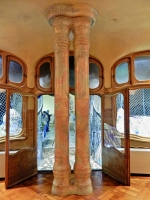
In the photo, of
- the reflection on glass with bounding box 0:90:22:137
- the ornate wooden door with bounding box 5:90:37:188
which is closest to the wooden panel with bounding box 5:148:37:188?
the ornate wooden door with bounding box 5:90:37:188

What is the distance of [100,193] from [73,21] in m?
3.08

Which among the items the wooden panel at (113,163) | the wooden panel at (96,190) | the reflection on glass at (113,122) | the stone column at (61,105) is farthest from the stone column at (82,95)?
the reflection on glass at (113,122)

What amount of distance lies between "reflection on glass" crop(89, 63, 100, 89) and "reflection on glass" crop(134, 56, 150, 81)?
3.12ft

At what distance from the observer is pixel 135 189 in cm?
321

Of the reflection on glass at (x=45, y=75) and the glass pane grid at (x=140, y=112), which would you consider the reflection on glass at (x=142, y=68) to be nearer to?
the glass pane grid at (x=140, y=112)

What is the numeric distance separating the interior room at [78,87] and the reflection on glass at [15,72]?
2cm

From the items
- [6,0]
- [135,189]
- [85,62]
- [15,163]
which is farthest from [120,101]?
[6,0]

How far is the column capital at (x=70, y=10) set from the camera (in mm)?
2834

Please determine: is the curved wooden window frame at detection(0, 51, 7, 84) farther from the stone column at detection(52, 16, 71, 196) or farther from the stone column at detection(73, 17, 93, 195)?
the stone column at detection(73, 17, 93, 195)

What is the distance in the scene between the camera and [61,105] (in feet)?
9.81

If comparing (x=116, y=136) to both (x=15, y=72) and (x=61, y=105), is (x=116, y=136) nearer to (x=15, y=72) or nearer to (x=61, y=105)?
(x=61, y=105)

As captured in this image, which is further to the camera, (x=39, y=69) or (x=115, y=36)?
(x=39, y=69)

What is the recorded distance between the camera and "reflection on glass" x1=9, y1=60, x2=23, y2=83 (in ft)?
13.4

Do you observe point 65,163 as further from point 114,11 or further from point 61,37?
point 114,11
